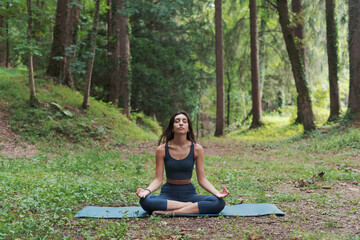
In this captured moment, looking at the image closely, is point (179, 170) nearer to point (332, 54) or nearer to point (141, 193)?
point (141, 193)

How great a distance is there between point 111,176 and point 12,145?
4498 mm

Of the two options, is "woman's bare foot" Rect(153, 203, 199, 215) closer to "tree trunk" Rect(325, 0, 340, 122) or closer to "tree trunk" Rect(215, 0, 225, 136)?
"tree trunk" Rect(325, 0, 340, 122)

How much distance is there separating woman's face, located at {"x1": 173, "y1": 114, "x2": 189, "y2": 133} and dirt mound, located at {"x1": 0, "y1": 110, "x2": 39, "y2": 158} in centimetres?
642

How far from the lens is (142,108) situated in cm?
2441

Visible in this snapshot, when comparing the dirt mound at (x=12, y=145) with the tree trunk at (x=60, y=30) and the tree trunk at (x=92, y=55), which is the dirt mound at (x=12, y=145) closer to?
the tree trunk at (x=92, y=55)

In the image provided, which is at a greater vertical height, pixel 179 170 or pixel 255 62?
pixel 255 62

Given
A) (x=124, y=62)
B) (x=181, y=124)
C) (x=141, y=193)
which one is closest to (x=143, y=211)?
(x=141, y=193)

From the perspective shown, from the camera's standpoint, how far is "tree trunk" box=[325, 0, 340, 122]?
50.0ft

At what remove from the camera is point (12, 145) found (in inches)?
413

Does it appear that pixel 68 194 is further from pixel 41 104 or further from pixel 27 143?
pixel 41 104

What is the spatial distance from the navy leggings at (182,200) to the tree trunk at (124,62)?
45.9ft

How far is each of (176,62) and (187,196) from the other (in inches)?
762

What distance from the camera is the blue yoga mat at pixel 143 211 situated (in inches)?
185

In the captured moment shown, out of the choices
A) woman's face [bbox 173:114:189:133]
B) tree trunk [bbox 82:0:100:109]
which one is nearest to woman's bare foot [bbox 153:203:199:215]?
woman's face [bbox 173:114:189:133]
